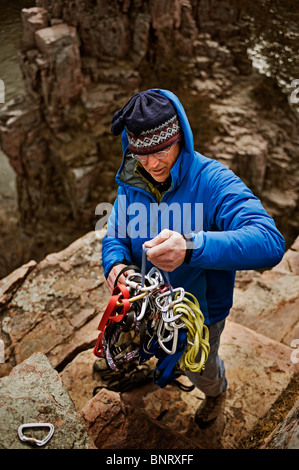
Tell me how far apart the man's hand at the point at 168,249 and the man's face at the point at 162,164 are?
0.45 m

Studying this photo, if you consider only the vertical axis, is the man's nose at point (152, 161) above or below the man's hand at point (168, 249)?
above

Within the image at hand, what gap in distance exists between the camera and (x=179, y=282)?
2.10 meters

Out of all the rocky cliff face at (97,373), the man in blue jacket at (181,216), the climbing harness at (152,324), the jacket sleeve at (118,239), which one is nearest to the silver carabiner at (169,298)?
the climbing harness at (152,324)

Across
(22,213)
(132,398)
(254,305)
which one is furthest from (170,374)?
(22,213)

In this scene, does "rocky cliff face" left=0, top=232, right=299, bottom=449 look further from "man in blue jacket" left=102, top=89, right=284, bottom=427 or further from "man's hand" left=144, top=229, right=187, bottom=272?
"man's hand" left=144, top=229, right=187, bottom=272

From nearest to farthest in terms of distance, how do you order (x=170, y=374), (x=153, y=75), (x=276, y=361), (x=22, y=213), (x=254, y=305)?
(x=170, y=374), (x=276, y=361), (x=254, y=305), (x=153, y=75), (x=22, y=213)

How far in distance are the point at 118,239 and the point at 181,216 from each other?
0.44m

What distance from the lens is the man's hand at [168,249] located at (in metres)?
1.59

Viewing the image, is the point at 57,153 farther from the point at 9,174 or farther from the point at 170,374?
the point at 170,374

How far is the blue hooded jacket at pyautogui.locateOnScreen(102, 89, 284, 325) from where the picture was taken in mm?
1622

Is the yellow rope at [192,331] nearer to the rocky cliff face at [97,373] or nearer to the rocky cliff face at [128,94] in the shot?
the rocky cliff face at [97,373]

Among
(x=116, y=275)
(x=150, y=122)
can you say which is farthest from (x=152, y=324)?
(x=150, y=122)

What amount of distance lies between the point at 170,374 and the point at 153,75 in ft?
32.6

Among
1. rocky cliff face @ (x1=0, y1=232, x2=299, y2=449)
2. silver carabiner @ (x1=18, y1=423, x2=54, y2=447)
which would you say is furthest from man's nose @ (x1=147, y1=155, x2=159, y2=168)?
silver carabiner @ (x1=18, y1=423, x2=54, y2=447)
